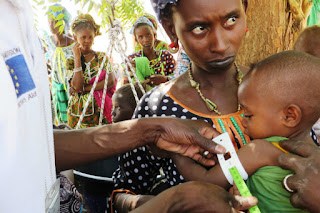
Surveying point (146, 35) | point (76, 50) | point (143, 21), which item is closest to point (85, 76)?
point (76, 50)

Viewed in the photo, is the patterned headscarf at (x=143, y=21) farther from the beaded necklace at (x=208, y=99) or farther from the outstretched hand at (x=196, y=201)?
the outstretched hand at (x=196, y=201)

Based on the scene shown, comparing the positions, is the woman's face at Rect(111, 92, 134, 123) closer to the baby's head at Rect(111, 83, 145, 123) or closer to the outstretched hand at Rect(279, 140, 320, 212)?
the baby's head at Rect(111, 83, 145, 123)

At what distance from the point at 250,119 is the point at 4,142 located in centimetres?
118

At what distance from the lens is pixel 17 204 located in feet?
2.33

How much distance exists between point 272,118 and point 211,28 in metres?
0.55

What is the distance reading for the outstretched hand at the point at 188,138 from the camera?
1.41 meters

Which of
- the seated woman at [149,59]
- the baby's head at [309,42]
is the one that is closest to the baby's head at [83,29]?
the seated woman at [149,59]

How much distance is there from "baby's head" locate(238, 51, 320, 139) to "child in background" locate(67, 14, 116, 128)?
331 cm

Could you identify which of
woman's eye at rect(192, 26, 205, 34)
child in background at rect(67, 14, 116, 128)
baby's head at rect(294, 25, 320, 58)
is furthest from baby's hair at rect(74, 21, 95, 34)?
woman's eye at rect(192, 26, 205, 34)

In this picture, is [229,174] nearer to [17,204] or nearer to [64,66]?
[17,204]

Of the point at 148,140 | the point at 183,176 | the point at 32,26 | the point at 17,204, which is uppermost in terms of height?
the point at 32,26

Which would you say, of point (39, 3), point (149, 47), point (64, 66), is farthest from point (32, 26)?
point (149, 47)

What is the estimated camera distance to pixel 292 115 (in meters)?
1.46

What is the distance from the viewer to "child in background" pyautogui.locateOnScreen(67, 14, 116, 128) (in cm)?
460
